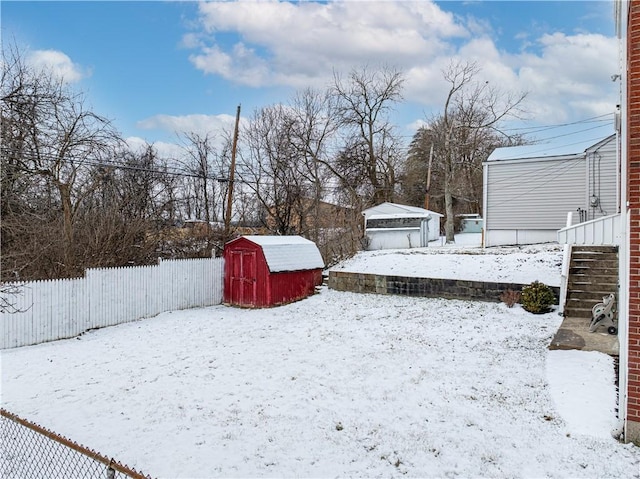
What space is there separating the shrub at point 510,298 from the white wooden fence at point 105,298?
339 inches

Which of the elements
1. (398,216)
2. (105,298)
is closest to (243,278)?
(105,298)

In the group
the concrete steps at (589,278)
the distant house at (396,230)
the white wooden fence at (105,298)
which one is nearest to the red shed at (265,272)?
the white wooden fence at (105,298)

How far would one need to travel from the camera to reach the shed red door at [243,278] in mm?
13219

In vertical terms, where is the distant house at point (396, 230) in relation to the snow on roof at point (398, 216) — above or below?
below

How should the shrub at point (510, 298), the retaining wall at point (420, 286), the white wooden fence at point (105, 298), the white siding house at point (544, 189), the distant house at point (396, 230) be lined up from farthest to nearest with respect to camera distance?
the distant house at point (396, 230)
the white siding house at point (544, 189)
the retaining wall at point (420, 286)
the shrub at point (510, 298)
the white wooden fence at point (105, 298)

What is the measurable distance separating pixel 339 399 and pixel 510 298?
6.31m

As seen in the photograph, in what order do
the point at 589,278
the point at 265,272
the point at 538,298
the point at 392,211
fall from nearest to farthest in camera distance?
the point at 538,298, the point at 589,278, the point at 265,272, the point at 392,211

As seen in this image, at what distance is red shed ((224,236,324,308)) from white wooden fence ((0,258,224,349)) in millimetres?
585

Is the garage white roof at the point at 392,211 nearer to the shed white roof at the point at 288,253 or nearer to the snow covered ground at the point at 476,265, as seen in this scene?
the snow covered ground at the point at 476,265

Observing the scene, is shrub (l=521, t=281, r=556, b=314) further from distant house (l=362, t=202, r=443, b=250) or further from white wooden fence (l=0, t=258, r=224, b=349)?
distant house (l=362, t=202, r=443, b=250)

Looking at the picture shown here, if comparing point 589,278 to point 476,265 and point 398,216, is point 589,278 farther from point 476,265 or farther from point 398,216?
point 398,216

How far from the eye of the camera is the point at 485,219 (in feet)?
58.5

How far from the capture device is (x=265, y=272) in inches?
508

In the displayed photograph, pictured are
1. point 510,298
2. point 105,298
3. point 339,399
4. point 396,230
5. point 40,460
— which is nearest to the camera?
point 40,460
